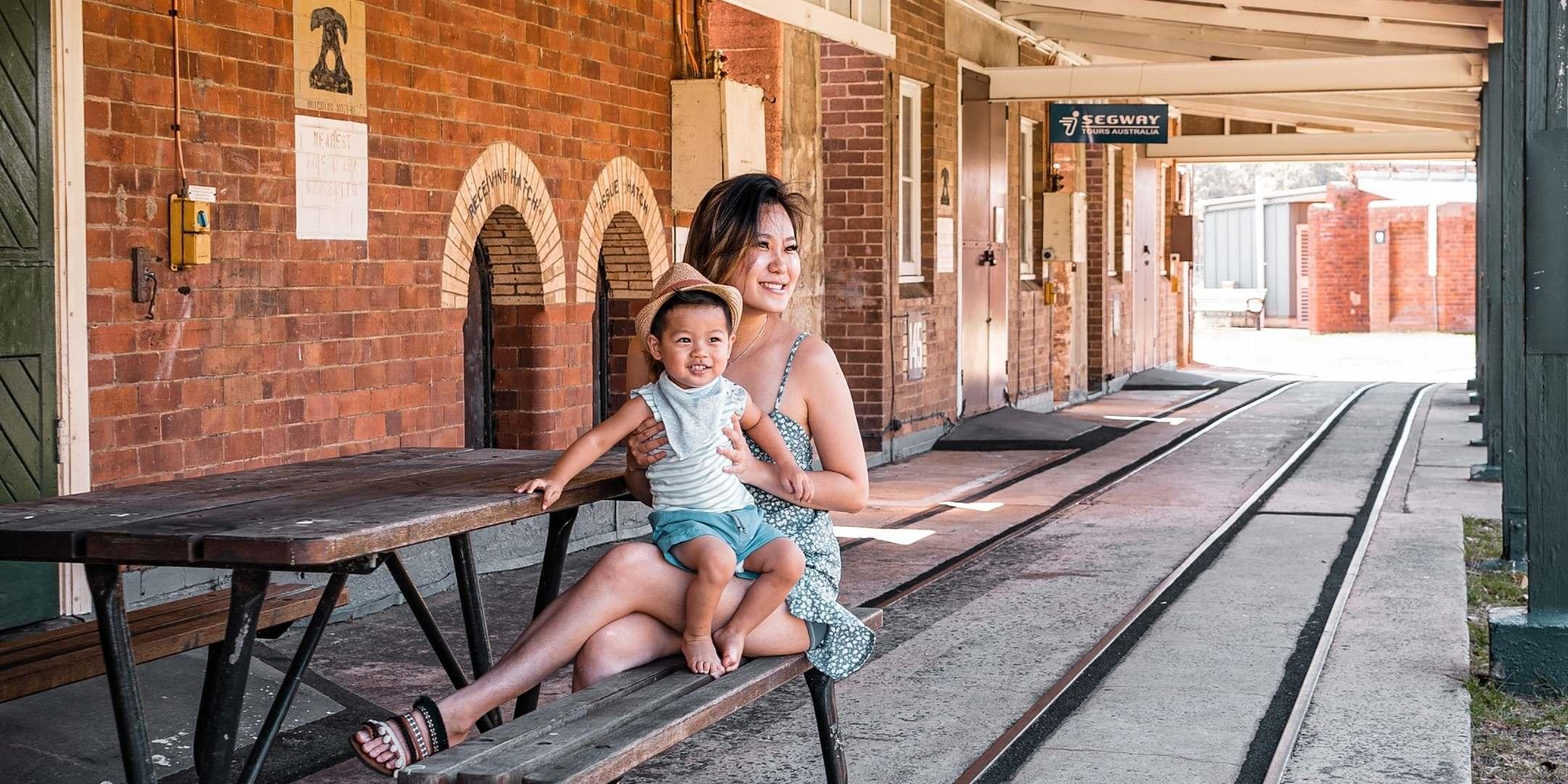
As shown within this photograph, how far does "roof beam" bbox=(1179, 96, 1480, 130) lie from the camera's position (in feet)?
61.5

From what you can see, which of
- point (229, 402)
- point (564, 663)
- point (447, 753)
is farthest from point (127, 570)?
point (447, 753)

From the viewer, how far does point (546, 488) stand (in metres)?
3.70

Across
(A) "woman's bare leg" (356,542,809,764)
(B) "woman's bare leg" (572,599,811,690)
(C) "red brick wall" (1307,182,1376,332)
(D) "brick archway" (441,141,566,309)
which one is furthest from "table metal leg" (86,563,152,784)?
(C) "red brick wall" (1307,182,1376,332)

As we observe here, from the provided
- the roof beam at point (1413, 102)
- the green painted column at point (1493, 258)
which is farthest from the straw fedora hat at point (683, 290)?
the roof beam at point (1413, 102)

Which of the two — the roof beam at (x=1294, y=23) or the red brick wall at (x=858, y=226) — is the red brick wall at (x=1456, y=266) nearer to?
the roof beam at (x=1294, y=23)

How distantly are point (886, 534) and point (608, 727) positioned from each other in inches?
237

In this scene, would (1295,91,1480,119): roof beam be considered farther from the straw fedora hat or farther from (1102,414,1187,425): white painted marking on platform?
the straw fedora hat

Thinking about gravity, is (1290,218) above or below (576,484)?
above

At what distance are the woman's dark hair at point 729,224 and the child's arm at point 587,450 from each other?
1.39 ft

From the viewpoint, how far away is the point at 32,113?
5.24m

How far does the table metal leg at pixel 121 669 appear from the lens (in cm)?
337

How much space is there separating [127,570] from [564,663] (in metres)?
2.49

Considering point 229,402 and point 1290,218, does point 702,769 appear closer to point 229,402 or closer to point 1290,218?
point 229,402

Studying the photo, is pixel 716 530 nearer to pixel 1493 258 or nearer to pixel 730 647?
pixel 730 647
